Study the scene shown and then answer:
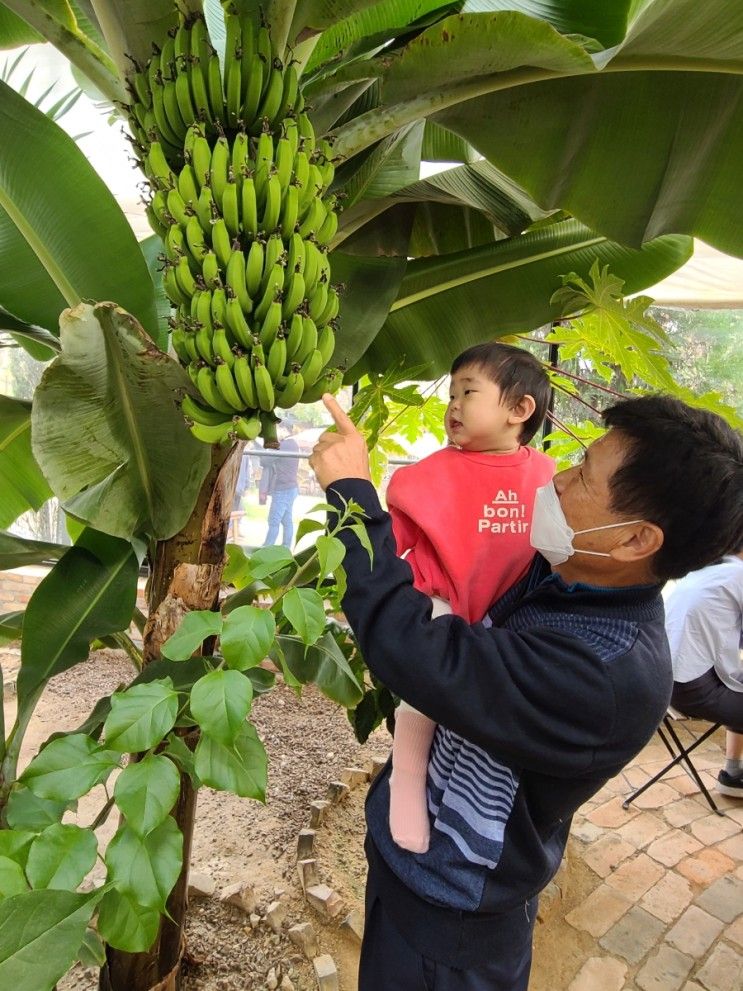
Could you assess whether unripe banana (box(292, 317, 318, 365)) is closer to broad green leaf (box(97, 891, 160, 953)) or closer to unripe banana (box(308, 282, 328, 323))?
unripe banana (box(308, 282, 328, 323))

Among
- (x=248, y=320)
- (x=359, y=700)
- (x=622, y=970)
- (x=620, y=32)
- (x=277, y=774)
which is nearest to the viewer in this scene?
(x=248, y=320)

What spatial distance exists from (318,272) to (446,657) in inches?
18.0

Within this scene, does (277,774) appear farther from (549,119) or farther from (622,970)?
(549,119)

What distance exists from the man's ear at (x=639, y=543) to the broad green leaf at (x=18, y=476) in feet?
3.51

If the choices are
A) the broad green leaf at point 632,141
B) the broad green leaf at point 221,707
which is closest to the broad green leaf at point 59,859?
the broad green leaf at point 221,707

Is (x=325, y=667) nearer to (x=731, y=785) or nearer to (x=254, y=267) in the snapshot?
(x=254, y=267)

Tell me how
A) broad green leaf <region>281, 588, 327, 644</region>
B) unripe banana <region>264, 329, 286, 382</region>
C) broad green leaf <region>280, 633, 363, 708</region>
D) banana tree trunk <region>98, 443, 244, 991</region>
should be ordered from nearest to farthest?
broad green leaf <region>281, 588, 327, 644</region>
unripe banana <region>264, 329, 286, 382</region>
banana tree trunk <region>98, 443, 244, 991</region>
broad green leaf <region>280, 633, 363, 708</region>

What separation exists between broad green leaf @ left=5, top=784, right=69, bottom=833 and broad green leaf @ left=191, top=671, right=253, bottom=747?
0.24 m

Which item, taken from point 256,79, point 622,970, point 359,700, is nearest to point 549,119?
point 256,79

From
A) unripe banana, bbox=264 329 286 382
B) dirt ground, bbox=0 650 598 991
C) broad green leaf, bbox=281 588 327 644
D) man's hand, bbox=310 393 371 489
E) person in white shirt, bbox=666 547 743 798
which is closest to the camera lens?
broad green leaf, bbox=281 588 327 644

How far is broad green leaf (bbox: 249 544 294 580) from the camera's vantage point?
1.87 feet

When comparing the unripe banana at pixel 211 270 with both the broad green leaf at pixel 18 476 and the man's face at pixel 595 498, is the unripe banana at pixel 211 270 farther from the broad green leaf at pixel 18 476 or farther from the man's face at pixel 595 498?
the broad green leaf at pixel 18 476

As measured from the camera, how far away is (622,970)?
5.83 ft

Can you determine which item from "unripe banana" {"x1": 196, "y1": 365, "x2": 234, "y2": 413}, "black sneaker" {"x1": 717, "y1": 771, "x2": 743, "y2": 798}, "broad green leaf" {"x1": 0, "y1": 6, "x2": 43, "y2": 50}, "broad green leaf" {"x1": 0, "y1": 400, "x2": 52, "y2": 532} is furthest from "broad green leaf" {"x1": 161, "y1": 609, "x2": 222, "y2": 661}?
"black sneaker" {"x1": 717, "y1": 771, "x2": 743, "y2": 798}
